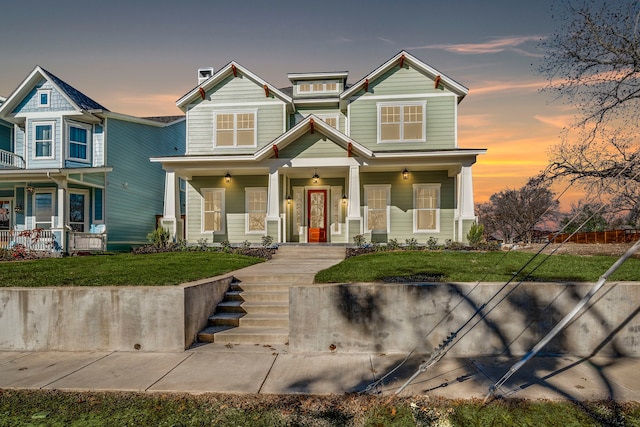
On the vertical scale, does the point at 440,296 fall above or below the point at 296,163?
below

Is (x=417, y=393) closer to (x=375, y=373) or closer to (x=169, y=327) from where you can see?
(x=375, y=373)

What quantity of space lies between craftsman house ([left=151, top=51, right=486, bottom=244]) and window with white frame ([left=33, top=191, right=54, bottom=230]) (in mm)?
7255

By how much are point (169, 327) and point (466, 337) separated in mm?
4459

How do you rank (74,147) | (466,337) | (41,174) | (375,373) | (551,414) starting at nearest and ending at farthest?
1. (551,414)
2. (375,373)
3. (466,337)
4. (41,174)
5. (74,147)

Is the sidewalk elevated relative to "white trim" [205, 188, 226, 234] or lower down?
lower down

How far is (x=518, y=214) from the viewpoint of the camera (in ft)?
95.9

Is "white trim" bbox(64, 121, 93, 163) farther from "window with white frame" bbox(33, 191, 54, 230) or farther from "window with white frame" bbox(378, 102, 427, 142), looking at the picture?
"window with white frame" bbox(378, 102, 427, 142)

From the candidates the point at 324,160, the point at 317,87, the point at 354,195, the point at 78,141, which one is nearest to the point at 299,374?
the point at 354,195

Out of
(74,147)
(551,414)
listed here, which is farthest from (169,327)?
(74,147)

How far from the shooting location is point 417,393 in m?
4.01

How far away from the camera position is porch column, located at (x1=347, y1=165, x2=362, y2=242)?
47.7 feet

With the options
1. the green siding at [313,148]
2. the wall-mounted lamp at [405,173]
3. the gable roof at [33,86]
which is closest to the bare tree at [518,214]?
the wall-mounted lamp at [405,173]

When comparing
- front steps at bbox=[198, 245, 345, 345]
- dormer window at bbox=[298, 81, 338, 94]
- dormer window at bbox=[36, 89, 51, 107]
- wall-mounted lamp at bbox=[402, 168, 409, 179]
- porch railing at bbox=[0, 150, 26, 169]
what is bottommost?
front steps at bbox=[198, 245, 345, 345]

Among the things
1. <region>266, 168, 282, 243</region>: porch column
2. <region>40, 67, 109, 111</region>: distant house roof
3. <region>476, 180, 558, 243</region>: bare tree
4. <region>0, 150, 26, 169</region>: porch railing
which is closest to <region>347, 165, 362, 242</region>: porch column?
<region>266, 168, 282, 243</region>: porch column
